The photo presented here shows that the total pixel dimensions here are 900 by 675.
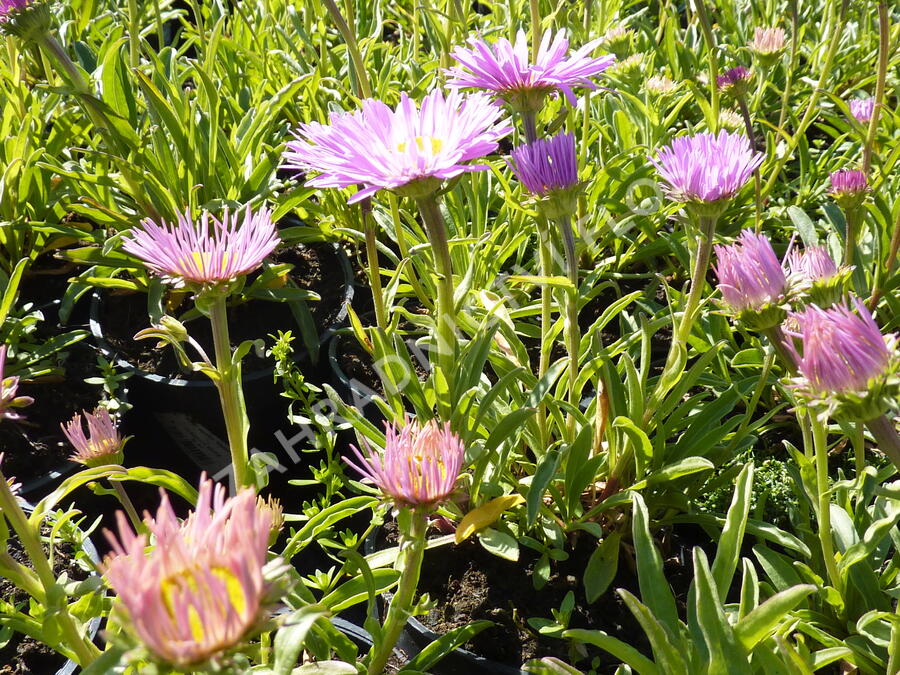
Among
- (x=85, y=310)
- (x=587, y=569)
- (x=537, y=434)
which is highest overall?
(x=85, y=310)

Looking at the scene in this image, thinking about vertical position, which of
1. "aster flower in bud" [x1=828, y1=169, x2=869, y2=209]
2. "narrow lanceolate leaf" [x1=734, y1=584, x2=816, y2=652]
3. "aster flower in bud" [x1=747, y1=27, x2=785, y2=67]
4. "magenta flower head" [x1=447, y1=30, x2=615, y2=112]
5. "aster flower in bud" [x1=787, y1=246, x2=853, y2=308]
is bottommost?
"narrow lanceolate leaf" [x1=734, y1=584, x2=816, y2=652]

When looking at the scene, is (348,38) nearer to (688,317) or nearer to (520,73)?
(520,73)

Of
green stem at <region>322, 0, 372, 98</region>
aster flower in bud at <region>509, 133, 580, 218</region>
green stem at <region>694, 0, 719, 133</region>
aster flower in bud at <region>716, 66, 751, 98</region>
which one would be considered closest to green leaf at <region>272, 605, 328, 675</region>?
aster flower in bud at <region>509, 133, 580, 218</region>

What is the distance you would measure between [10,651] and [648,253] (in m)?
1.44

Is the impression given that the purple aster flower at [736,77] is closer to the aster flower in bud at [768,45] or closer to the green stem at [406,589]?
the aster flower in bud at [768,45]

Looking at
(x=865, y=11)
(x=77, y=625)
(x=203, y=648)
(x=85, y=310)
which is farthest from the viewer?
(x=865, y=11)

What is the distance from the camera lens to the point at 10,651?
47.8 inches

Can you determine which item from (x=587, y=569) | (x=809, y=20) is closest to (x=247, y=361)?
(x=587, y=569)

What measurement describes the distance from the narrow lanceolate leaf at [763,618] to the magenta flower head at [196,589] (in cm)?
56

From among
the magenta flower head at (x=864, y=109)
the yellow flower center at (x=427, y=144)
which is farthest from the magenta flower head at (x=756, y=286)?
the magenta flower head at (x=864, y=109)

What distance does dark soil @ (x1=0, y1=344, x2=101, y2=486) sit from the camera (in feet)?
5.27

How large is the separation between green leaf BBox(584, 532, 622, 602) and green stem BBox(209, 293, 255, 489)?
502 millimetres

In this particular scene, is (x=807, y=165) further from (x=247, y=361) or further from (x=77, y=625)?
(x=77, y=625)

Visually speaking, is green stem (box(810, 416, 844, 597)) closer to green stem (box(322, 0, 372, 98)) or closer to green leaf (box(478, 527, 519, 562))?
green leaf (box(478, 527, 519, 562))
